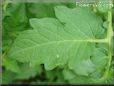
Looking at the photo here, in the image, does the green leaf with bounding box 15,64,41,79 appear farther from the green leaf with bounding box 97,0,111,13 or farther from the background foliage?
the green leaf with bounding box 97,0,111,13

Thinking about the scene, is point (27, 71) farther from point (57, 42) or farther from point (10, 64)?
point (57, 42)

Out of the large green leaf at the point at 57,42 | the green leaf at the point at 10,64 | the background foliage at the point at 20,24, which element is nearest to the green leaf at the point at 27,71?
the background foliage at the point at 20,24

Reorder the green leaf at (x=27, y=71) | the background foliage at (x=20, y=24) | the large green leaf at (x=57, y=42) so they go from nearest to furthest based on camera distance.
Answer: the large green leaf at (x=57, y=42) < the background foliage at (x=20, y=24) < the green leaf at (x=27, y=71)

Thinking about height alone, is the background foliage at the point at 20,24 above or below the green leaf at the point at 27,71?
above

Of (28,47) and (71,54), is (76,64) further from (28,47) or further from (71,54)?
(28,47)

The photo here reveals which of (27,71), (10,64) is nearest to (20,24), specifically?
(10,64)

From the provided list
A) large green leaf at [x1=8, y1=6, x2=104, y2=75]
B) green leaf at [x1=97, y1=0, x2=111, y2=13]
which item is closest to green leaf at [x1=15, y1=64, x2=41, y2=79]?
large green leaf at [x1=8, y1=6, x2=104, y2=75]

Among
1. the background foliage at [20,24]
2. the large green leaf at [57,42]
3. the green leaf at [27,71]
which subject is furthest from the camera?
the green leaf at [27,71]

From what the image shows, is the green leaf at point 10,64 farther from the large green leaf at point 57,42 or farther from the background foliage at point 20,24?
the large green leaf at point 57,42

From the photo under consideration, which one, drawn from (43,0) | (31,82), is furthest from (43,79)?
(43,0)
